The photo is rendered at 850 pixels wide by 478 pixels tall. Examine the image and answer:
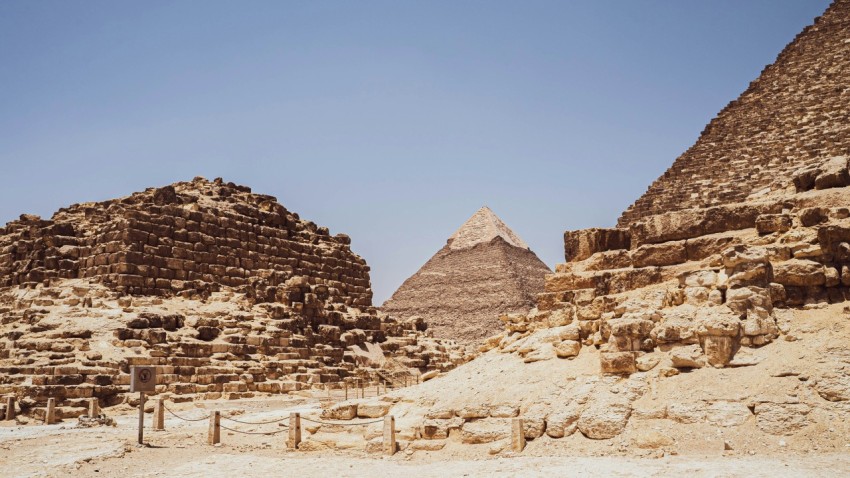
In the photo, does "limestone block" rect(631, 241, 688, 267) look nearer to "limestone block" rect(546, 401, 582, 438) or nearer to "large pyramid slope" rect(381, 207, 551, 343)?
"limestone block" rect(546, 401, 582, 438)

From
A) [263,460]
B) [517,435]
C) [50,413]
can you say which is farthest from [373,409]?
[50,413]

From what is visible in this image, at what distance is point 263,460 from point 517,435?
340 cm

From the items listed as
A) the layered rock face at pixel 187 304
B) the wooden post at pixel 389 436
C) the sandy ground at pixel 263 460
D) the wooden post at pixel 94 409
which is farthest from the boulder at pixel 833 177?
the layered rock face at pixel 187 304

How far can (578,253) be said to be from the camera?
1079 centimetres

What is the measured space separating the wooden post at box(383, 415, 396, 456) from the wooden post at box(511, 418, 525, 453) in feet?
5.03

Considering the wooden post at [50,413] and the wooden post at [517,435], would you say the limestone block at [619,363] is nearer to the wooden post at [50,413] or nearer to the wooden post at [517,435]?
Result: the wooden post at [517,435]

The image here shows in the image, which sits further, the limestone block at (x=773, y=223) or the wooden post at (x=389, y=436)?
the wooden post at (x=389, y=436)

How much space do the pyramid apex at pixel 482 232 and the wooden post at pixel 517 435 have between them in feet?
209

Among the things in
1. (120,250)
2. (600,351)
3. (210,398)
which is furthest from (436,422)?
(120,250)

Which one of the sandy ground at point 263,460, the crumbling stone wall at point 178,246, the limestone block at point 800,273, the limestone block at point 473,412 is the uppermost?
the crumbling stone wall at point 178,246

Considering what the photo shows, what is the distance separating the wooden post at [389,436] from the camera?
9.25 m

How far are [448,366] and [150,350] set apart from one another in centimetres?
1215

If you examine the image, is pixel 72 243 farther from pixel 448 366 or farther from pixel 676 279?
pixel 676 279

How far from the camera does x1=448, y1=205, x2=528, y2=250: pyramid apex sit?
73062mm
